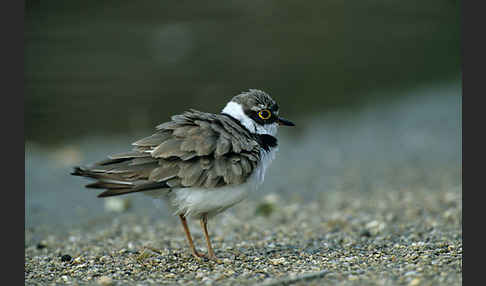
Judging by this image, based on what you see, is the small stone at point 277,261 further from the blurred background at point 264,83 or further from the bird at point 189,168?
the blurred background at point 264,83

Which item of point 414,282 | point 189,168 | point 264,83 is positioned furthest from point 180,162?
point 264,83

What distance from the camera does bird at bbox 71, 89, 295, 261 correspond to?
16.9ft

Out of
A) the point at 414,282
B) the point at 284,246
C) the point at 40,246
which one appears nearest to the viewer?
the point at 414,282

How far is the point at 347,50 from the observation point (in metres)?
17.4

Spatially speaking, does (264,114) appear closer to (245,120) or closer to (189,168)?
(245,120)

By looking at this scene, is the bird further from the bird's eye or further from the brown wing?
the bird's eye

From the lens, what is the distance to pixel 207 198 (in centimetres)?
530

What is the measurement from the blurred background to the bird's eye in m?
3.10

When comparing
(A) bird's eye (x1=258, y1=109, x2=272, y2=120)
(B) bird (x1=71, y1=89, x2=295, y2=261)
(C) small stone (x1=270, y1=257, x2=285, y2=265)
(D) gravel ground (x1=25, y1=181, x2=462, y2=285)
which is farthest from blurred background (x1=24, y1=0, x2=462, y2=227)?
(C) small stone (x1=270, y1=257, x2=285, y2=265)

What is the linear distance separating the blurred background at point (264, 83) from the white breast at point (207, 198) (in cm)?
328

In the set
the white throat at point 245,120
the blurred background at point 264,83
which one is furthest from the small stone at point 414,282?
the blurred background at point 264,83

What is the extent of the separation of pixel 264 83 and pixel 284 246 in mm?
8717

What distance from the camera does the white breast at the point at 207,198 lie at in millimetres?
5270

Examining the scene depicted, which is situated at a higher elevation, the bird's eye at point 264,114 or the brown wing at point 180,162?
the bird's eye at point 264,114
